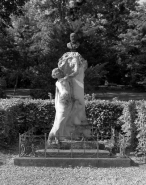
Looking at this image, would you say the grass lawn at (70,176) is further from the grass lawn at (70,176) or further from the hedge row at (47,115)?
the hedge row at (47,115)

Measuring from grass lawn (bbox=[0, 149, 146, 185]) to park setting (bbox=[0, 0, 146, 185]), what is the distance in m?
0.02

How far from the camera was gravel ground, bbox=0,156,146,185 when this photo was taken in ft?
Result: 20.1

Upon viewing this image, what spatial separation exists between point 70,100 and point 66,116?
1.60 feet

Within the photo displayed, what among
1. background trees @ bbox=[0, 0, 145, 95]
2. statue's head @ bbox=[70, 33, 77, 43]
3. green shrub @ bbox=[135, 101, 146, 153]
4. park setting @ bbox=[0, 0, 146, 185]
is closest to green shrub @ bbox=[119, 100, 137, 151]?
park setting @ bbox=[0, 0, 146, 185]

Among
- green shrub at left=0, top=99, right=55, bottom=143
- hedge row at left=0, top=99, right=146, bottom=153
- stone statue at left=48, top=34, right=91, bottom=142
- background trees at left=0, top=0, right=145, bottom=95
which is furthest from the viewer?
background trees at left=0, top=0, right=145, bottom=95

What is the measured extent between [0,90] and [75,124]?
14.6 m

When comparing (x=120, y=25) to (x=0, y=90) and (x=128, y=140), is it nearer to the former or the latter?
(x=0, y=90)

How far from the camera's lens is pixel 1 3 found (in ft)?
74.0

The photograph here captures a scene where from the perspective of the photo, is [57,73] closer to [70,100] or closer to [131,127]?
[70,100]

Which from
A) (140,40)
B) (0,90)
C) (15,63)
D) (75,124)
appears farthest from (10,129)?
(140,40)

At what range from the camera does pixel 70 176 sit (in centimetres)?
657

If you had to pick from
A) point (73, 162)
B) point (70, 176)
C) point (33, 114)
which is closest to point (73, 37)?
point (73, 162)

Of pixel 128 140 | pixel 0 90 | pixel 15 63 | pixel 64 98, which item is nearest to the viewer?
pixel 64 98

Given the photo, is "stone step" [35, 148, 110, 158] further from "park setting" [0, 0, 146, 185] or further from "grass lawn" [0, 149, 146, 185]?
"grass lawn" [0, 149, 146, 185]
